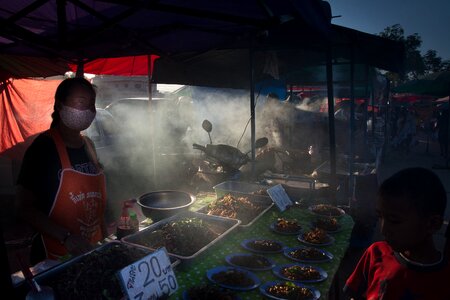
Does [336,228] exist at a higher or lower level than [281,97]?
lower

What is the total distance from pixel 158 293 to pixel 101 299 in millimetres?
289

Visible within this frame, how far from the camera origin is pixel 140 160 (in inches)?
378

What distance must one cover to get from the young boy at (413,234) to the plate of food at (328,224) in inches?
50.0

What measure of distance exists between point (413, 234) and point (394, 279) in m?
0.28

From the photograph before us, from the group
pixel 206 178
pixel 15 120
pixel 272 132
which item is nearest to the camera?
pixel 206 178

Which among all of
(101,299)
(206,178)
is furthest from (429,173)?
(206,178)

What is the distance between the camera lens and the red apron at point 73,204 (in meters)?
2.38

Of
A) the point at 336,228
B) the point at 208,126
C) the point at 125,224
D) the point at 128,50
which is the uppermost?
the point at 128,50

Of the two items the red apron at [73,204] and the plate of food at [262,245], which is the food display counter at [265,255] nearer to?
the plate of food at [262,245]

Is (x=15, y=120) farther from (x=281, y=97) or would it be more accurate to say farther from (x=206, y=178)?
(x=281, y=97)

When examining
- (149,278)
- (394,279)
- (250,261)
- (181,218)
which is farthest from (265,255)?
(149,278)

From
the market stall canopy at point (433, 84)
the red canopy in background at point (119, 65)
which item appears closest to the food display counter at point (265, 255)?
the red canopy in background at point (119, 65)

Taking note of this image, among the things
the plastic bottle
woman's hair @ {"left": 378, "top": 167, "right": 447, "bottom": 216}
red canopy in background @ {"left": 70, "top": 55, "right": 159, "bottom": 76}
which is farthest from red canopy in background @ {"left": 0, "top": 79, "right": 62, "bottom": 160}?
woman's hair @ {"left": 378, "top": 167, "right": 447, "bottom": 216}

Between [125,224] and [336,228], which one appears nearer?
[125,224]
